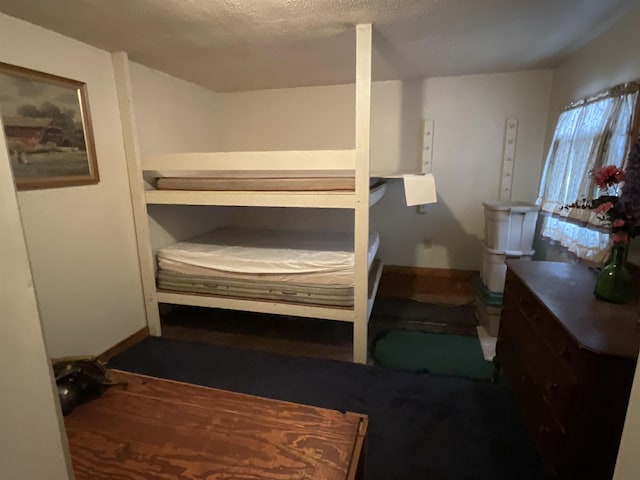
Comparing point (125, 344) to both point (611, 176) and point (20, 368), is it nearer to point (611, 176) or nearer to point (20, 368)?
point (20, 368)

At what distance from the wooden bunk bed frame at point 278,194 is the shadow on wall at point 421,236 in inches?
38.0

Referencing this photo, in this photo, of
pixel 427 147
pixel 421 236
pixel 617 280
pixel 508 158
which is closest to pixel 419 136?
pixel 427 147

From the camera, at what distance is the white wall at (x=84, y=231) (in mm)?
1839

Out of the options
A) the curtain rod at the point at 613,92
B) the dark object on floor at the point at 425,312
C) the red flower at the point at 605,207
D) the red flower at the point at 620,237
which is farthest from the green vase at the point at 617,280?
the dark object on floor at the point at 425,312

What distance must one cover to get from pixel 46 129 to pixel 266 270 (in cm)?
148

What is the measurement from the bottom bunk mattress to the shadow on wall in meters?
0.83

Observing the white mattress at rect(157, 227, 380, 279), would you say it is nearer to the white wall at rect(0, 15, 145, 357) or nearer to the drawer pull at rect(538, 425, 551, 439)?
the white wall at rect(0, 15, 145, 357)

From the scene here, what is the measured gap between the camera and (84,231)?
6.98 feet

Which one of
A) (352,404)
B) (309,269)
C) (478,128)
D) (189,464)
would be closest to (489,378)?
(352,404)

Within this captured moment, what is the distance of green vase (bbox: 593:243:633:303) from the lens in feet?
4.33

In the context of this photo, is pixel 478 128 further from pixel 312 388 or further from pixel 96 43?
pixel 96 43

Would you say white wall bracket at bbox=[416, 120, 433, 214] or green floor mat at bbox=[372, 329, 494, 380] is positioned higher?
white wall bracket at bbox=[416, 120, 433, 214]

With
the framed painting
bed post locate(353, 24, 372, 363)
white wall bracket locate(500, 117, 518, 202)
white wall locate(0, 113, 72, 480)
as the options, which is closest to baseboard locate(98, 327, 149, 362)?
the framed painting

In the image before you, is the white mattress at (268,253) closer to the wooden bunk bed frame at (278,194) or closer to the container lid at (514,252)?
the wooden bunk bed frame at (278,194)
